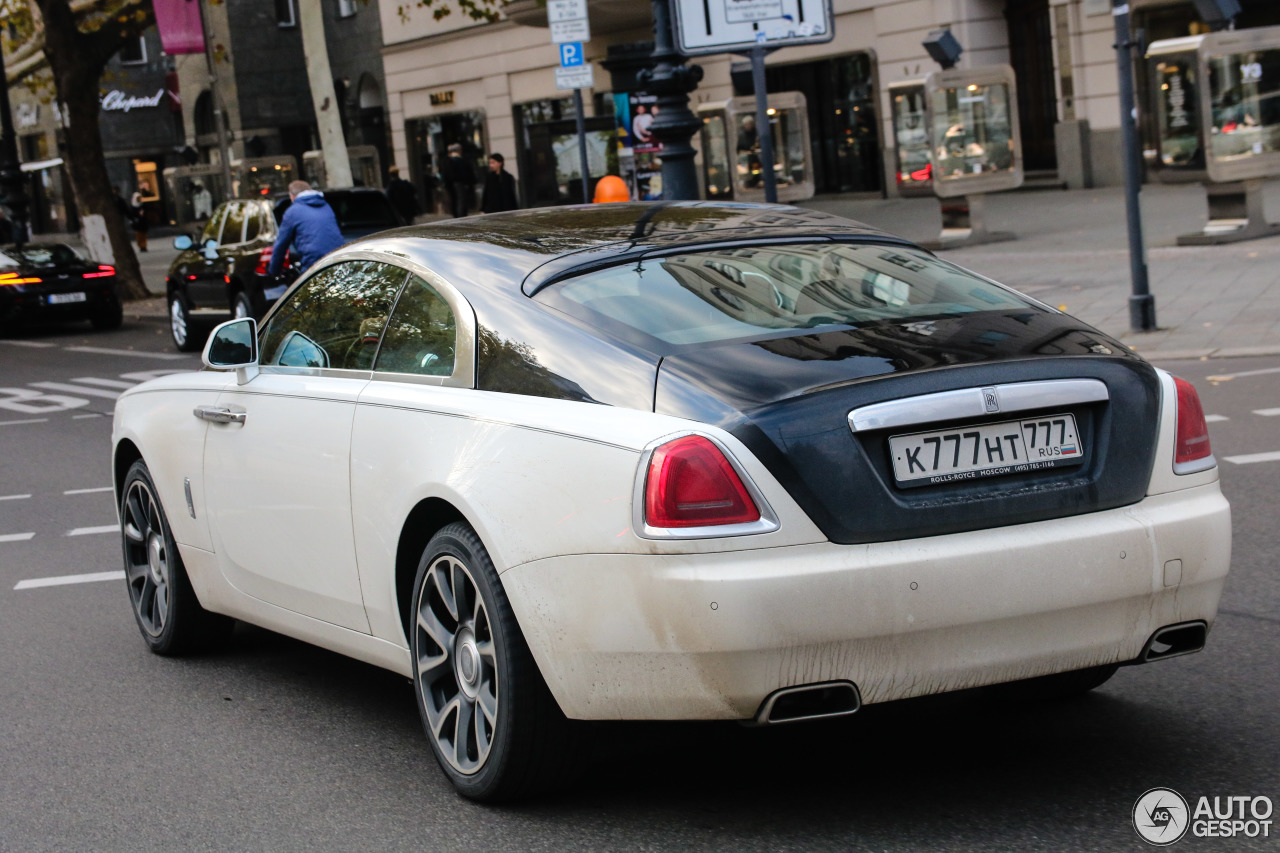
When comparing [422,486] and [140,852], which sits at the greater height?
[422,486]

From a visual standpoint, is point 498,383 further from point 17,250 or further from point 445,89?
point 445,89

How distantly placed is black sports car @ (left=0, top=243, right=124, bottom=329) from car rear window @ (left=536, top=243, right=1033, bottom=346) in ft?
65.1

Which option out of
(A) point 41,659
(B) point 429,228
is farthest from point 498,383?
(A) point 41,659

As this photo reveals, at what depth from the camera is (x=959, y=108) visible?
69.9ft

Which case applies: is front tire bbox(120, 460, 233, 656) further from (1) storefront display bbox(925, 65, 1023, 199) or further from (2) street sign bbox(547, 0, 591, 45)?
(1) storefront display bbox(925, 65, 1023, 199)

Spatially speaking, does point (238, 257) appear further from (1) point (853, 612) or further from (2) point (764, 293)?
(1) point (853, 612)

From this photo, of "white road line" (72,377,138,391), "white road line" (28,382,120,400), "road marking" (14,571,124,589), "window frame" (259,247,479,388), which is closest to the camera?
"window frame" (259,247,479,388)

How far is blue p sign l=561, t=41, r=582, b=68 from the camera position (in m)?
18.6

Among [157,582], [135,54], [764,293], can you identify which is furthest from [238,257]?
[135,54]

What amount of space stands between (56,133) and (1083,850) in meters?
64.4

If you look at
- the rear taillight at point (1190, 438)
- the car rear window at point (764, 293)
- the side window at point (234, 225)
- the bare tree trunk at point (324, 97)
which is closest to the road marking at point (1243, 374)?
the car rear window at point (764, 293)

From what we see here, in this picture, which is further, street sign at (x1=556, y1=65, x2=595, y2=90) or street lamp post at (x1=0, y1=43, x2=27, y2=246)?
street lamp post at (x1=0, y1=43, x2=27, y2=246)

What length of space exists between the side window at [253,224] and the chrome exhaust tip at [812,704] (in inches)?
613

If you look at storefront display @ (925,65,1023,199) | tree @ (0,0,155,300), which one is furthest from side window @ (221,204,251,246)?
tree @ (0,0,155,300)
